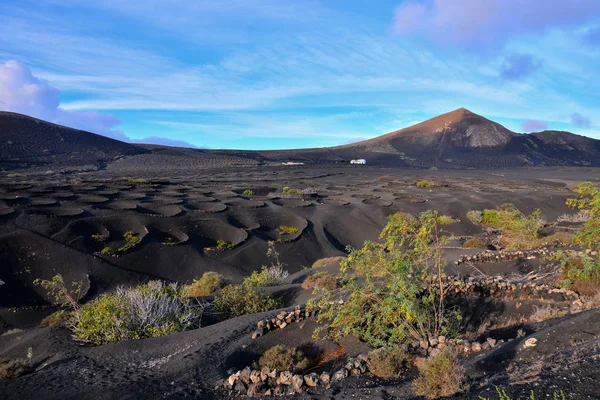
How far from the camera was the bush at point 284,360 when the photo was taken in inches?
220

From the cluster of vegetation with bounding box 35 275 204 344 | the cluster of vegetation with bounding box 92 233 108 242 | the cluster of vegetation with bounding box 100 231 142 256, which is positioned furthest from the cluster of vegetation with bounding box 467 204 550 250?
the cluster of vegetation with bounding box 92 233 108 242

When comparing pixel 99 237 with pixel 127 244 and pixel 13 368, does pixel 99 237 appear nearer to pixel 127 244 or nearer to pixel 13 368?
pixel 127 244

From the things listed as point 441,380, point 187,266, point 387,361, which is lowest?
point 187,266

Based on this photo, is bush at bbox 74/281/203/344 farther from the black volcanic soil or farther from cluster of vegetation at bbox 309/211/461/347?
cluster of vegetation at bbox 309/211/461/347

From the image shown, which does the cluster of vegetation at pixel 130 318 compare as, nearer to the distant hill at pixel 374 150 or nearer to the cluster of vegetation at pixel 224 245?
the cluster of vegetation at pixel 224 245

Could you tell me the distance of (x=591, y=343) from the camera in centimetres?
480

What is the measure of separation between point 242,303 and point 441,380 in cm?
560

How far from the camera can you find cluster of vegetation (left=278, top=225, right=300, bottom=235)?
21.4m

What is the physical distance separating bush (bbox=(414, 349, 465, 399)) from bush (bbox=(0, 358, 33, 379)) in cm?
575

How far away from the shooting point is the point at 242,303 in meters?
8.99

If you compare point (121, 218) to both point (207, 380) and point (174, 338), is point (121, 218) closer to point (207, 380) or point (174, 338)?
point (174, 338)

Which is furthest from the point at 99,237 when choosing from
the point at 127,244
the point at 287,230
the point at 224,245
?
the point at 287,230

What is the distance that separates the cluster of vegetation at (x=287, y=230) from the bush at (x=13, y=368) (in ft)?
50.8

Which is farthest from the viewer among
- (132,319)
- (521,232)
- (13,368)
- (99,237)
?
(99,237)
